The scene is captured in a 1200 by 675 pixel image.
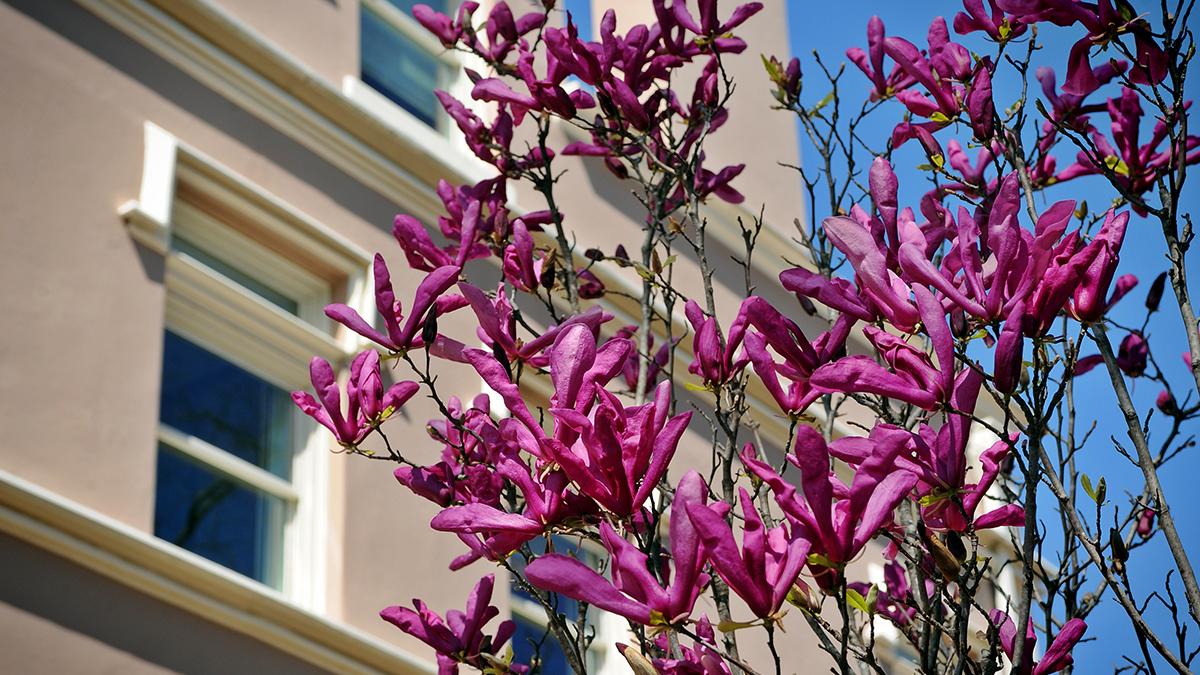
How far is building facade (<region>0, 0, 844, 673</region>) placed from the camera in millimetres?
5129

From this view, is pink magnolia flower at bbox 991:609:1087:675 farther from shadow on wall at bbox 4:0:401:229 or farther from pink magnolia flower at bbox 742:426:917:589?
shadow on wall at bbox 4:0:401:229

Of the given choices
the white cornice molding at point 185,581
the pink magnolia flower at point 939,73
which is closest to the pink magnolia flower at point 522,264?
the pink magnolia flower at point 939,73

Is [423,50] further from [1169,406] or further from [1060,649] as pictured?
[1060,649]

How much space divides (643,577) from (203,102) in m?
5.29

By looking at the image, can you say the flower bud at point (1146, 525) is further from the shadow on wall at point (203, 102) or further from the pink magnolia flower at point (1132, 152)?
the shadow on wall at point (203, 102)

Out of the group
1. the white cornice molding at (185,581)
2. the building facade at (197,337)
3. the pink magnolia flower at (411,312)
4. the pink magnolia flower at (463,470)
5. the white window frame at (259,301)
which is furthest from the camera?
the white window frame at (259,301)

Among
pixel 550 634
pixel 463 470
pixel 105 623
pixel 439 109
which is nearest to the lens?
pixel 463 470

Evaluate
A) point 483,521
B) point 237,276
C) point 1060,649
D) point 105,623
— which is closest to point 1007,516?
point 1060,649

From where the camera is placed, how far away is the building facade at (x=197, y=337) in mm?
5129

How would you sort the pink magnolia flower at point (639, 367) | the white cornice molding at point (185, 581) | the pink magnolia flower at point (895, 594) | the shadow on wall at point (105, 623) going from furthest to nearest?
1. the white cornice molding at point (185, 581)
2. the shadow on wall at point (105, 623)
3. the pink magnolia flower at point (639, 367)
4. the pink magnolia flower at point (895, 594)

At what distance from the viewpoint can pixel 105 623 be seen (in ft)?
16.5

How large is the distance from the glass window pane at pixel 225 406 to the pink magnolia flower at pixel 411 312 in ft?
10.5

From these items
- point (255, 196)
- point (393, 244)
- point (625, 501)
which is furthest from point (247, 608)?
point (625, 501)

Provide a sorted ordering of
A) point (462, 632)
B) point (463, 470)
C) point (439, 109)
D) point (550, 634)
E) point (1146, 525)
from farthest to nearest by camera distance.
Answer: point (439, 109) → point (550, 634) → point (1146, 525) → point (463, 470) → point (462, 632)
